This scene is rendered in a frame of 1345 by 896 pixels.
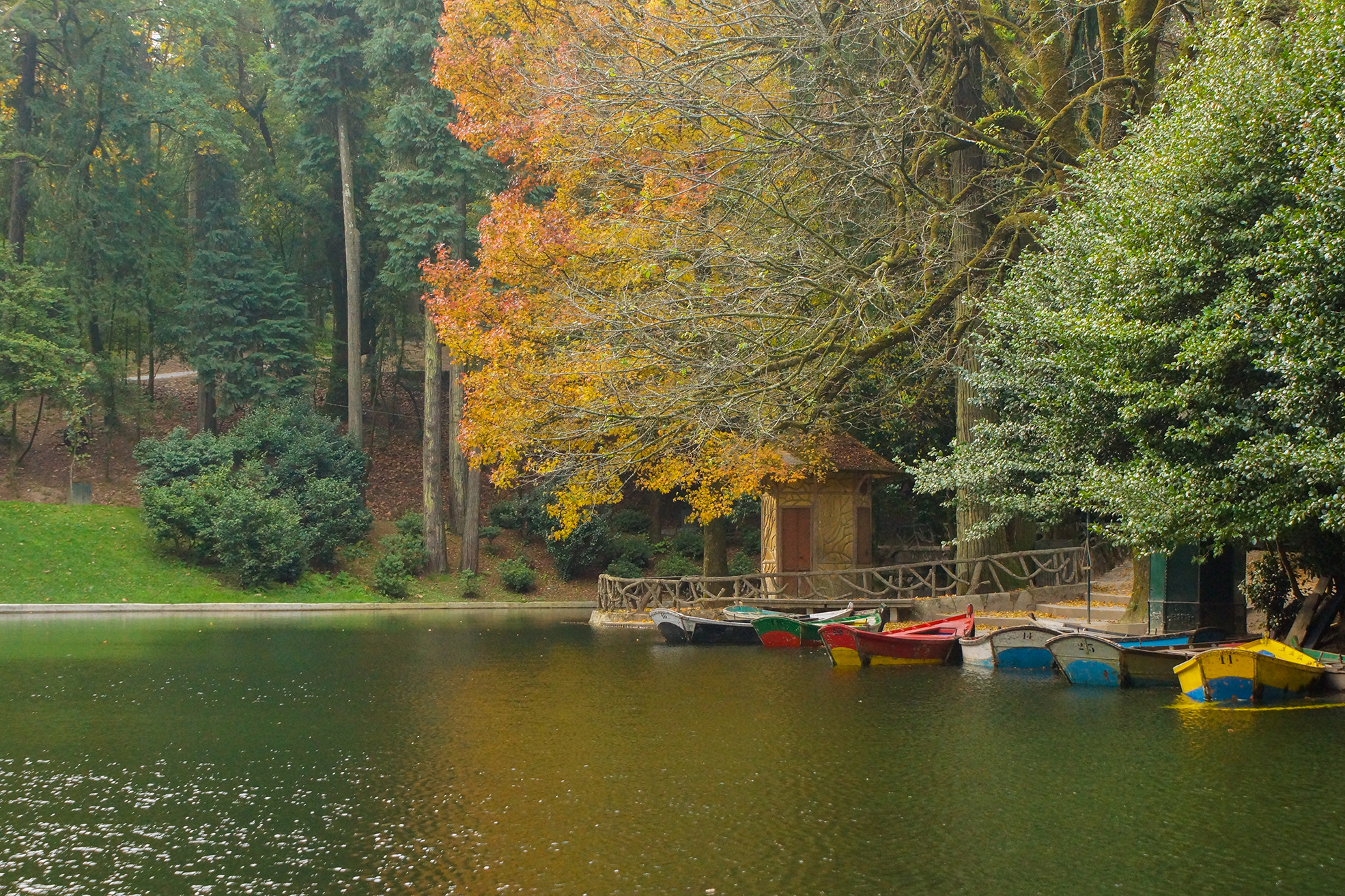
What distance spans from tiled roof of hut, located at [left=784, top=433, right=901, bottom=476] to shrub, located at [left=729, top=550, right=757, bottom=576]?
25.5ft

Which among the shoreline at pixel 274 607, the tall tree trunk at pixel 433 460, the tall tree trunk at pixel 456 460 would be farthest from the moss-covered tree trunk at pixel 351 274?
the shoreline at pixel 274 607

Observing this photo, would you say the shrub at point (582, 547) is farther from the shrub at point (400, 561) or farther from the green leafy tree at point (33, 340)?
the green leafy tree at point (33, 340)

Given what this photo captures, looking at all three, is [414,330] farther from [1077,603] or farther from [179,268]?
[1077,603]

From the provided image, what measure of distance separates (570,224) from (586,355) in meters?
4.46

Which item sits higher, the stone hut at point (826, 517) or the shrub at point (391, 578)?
the stone hut at point (826, 517)

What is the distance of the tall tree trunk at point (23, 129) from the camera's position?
37.1 meters

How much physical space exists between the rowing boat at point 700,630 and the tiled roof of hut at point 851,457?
5034 millimetres

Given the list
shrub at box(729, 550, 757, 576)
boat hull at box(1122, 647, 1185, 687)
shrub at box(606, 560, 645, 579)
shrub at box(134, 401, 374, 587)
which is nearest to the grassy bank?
shrub at box(134, 401, 374, 587)

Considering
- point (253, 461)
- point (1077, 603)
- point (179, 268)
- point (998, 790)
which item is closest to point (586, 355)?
point (1077, 603)

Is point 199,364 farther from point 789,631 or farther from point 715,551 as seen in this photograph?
point 789,631

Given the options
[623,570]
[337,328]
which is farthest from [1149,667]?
[337,328]

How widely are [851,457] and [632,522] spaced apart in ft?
42.8

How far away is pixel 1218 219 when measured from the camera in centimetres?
1334

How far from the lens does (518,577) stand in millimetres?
36906
